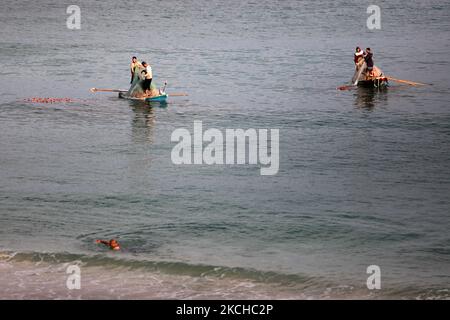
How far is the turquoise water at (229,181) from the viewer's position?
88.2 ft

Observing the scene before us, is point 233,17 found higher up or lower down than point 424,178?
higher up

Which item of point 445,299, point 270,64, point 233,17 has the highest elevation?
point 233,17

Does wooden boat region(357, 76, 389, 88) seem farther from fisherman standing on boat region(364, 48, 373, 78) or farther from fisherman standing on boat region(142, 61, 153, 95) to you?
fisherman standing on boat region(142, 61, 153, 95)

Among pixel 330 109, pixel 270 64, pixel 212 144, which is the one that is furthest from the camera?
pixel 270 64

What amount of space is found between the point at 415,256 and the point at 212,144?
1539 centimetres

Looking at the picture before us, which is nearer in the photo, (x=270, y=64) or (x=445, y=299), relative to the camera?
(x=445, y=299)

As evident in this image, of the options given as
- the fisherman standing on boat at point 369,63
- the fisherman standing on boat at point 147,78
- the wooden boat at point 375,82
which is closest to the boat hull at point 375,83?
the wooden boat at point 375,82

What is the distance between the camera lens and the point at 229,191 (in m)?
34.9

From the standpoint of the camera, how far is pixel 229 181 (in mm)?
36094

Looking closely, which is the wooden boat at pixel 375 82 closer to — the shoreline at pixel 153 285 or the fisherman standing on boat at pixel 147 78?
the fisherman standing on boat at pixel 147 78

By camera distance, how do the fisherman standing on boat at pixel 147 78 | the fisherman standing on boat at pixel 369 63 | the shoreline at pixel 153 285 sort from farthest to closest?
the fisherman standing on boat at pixel 369 63 → the fisherman standing on boat at pixel 147 78 → the shoreline at pixel 153 285

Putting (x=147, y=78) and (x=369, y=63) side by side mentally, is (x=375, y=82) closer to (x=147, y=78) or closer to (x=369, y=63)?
(x=369, y=63)

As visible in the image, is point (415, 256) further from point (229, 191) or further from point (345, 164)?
point (345, 164)
